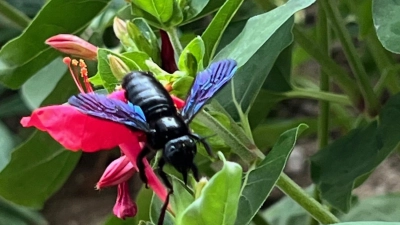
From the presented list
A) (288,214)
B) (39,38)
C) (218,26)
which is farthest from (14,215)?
(218,26)

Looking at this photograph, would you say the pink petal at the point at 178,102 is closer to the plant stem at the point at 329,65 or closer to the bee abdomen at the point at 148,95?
the bee abdomen at the point at 148,95

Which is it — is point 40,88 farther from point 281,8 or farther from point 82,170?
point 82,170

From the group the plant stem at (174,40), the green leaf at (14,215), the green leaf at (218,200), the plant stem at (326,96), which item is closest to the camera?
the green leaf at (218,200)

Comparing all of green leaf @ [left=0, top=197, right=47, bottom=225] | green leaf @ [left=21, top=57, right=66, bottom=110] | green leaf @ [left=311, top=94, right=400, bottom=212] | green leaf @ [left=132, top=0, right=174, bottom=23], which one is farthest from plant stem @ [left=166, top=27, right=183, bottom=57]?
green leaf @ [left=0, top=197, right=47, bottom=225]

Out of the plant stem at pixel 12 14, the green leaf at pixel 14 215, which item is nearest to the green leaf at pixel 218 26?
the plant stem at pixel 12 14

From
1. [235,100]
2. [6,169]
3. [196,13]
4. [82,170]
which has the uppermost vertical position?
[196,13]

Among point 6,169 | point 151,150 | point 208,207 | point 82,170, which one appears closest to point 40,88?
point 6,169

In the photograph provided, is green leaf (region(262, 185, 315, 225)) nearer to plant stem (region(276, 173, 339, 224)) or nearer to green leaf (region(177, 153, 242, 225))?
plant stem (region(276, 173, 339, 224))
